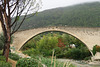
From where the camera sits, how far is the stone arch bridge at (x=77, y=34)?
1968cm

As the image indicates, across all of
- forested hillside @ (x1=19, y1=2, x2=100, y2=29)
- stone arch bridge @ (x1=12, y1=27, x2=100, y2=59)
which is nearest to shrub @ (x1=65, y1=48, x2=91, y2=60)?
stone arch bridge @ (x1=12, y1=27, x2=100, y2=59)

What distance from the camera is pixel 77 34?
67.5 feet

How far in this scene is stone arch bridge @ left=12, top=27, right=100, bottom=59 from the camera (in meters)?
19.7

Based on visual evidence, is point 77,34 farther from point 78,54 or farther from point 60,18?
point 60,18

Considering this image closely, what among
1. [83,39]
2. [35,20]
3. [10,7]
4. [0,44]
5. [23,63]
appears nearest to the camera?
[23,63]

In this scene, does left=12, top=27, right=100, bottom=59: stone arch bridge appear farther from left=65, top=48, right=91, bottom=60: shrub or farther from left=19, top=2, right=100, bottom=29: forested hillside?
left=19, top=2, right=100, bottom=29: forested hillside

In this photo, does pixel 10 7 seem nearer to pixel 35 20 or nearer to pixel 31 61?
pixel 31 61

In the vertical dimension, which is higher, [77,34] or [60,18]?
[60,18]

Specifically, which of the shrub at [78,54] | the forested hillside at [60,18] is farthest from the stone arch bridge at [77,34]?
the forested hillside at [60,18]

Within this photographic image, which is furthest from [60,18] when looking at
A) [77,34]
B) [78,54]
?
[77,34]

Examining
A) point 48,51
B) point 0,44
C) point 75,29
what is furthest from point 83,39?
point 0,44

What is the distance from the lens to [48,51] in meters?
22.0

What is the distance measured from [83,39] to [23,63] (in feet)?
50.1

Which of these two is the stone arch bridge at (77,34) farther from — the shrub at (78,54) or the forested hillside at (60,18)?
the forested hillside at (60,18)
